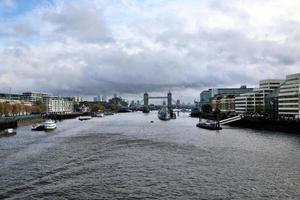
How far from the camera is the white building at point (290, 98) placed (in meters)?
111

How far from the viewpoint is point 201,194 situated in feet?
94.8

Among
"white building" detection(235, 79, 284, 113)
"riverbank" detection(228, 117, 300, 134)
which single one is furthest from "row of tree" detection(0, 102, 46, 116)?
"white building" detection(235, 79, 284, 113)

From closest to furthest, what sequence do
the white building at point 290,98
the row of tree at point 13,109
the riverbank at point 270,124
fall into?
the riverbank at point 270,124, the white building at point 290,98, the row of tree at point 13,109

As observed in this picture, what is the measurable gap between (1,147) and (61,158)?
48.0 ft

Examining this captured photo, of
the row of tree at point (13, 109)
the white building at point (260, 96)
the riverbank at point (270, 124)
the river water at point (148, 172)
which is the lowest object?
the river water at point (148, 172)

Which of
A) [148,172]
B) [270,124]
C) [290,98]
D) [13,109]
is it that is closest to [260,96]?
[290,98]

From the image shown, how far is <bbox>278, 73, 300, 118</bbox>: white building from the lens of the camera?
111438 millimetres

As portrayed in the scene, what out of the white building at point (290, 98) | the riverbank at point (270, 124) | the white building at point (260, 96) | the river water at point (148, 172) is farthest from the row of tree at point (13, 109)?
the white building at point (260, 96)

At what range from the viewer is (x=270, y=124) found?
94.1 meters

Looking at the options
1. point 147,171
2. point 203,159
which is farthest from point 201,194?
point 203,159

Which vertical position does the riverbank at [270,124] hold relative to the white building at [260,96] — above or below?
below

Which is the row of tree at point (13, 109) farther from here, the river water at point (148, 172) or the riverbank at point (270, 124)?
the river water at point (148, 172)

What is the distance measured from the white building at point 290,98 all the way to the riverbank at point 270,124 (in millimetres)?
12670

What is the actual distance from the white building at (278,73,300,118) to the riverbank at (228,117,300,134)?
12670mm
